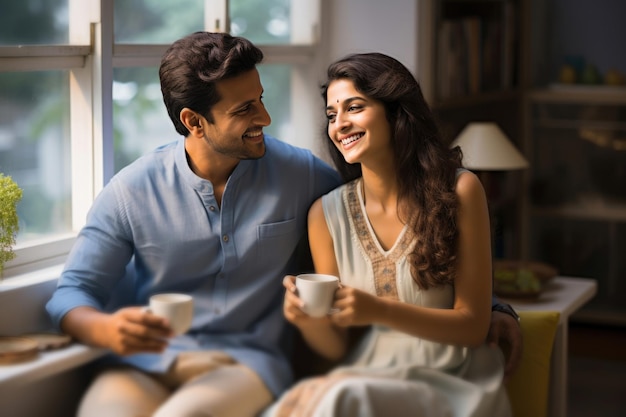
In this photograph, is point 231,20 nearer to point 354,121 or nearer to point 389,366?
point 354,121

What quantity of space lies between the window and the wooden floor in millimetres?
1378

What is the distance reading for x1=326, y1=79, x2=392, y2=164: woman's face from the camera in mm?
1211

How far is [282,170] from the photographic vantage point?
1.30 metres

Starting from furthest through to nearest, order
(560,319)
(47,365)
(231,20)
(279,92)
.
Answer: (279,92) < (231,20) < (560,319) < (47,365)

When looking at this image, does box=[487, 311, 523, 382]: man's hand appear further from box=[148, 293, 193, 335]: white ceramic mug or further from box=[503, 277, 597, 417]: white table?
box=[148, 293, 193, 335]: white ceramic mug

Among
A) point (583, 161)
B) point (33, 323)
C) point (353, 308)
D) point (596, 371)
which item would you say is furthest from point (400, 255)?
point (583, 161)

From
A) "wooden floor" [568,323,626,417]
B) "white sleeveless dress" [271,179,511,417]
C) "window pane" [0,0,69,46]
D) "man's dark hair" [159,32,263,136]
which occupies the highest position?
"window pane" [0,0,69,46]

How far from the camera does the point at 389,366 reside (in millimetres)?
1183

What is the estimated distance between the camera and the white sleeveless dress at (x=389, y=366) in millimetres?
1135

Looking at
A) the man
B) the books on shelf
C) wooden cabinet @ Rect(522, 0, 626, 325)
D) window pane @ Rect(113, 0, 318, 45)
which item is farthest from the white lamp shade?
the man

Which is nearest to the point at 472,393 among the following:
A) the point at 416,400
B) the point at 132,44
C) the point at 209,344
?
the point at 416,400

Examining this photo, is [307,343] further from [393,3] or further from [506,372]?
[393,3]

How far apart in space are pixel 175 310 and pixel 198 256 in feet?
0.52

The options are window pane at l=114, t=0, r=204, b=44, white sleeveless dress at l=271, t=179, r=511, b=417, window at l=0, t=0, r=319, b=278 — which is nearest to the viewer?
white sleeveless dress at l=271, t=179, r=511, b=417
